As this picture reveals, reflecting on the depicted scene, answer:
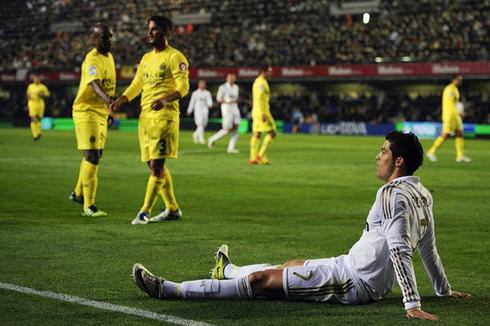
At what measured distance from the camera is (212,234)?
30.5 ft

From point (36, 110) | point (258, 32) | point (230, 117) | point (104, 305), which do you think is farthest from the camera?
point (258, 32)

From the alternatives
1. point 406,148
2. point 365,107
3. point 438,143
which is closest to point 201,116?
point 438,143

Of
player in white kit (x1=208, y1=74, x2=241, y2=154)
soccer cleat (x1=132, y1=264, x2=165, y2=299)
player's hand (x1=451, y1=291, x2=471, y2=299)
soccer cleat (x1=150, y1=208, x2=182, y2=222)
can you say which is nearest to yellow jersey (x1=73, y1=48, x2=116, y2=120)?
soccer cleat (x1=150, y1=208, x2=182, y2=222)

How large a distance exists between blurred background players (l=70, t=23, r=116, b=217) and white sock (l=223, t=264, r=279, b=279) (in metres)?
4.79

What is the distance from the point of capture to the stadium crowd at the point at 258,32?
146 feet

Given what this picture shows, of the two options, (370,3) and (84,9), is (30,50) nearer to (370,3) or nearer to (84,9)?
(84,9)

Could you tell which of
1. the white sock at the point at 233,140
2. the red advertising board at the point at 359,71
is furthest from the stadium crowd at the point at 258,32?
the white sock at the point at 233,140

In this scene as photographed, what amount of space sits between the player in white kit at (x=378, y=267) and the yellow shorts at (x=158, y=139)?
14.7 feet

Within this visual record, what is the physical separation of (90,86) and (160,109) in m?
1.34

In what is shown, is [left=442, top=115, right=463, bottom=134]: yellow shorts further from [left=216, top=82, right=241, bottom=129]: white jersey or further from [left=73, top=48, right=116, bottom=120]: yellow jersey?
[left=73, top=48, right=116, bottom=120]: yellow jersey

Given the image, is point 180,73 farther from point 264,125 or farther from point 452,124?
point 452,124

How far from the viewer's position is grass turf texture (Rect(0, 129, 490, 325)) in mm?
5566

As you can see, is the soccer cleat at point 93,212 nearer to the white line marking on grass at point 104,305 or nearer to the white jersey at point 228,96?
the white line marking on grass at point 104,305

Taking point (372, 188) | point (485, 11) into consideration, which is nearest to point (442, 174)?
point (372, 188)
